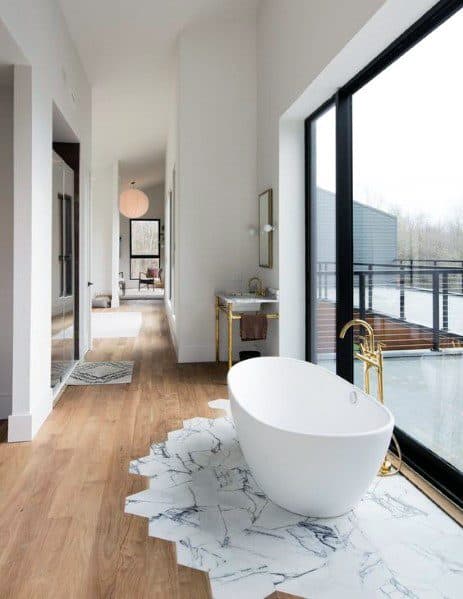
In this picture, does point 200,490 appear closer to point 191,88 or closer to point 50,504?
point 50,504

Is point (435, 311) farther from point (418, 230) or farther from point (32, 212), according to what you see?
point (32, 212)

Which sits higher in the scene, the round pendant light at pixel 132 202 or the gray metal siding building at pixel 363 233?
the round pendant light at pixel 132 202

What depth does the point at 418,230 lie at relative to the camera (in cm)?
272

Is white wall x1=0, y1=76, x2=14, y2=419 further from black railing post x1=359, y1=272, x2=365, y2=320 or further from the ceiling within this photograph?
black railing post x1=359, y1=272, x2=365, y2=320

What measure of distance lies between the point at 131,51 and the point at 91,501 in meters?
4.69

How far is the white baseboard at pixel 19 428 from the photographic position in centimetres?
314

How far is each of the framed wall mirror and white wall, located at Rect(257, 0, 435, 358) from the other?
102mm

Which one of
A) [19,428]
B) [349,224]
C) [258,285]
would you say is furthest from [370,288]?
Result: [19,428]

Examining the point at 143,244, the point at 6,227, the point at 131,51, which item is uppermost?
the point at 131,51

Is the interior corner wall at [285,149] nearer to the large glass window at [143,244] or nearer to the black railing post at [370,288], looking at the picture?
the black railing post at [370,288]

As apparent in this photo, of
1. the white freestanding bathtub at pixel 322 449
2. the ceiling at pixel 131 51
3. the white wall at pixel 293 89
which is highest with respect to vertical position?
the ceiling at pixel 131 51

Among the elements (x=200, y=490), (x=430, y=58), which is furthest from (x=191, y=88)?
(x=200, y=490)

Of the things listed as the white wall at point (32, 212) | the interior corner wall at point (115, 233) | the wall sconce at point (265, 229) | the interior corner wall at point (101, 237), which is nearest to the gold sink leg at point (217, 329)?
the wall sconce at point (265, 229)

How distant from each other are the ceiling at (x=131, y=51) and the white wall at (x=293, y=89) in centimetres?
82
